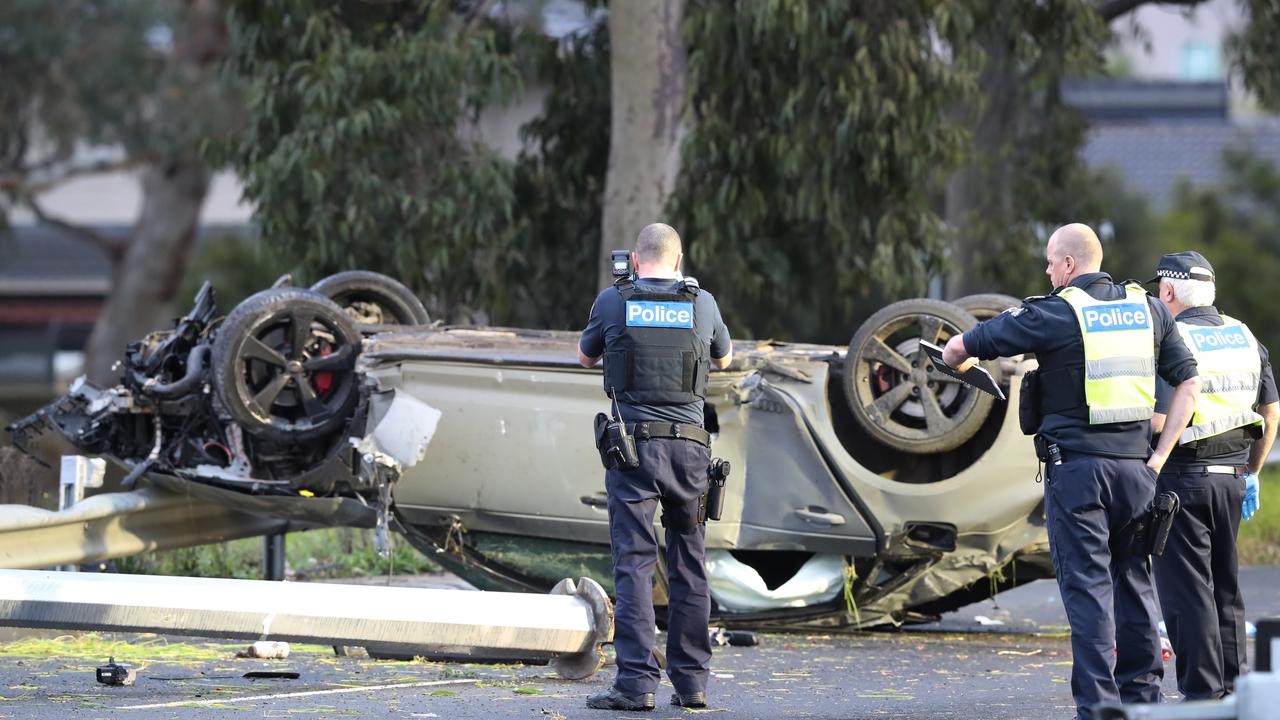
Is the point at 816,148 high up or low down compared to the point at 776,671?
up

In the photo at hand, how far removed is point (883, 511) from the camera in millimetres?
8461

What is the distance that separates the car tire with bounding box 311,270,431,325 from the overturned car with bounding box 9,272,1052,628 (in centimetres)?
50

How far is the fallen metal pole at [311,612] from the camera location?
6777mm

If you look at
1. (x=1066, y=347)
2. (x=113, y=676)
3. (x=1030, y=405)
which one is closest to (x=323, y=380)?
(x=113, y=676)

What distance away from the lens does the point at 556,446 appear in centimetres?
854

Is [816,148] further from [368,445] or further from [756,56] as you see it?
[368,445]

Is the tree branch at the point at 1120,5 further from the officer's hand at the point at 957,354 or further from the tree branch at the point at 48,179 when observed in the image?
the tree branch at the point at 48,179

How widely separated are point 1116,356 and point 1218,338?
28.8 inches

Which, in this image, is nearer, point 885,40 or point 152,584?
point 152,584

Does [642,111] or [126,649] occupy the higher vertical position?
Answer: [642,111]

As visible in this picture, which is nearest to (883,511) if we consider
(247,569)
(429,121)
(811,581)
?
(811,581)

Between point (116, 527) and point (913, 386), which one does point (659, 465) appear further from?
point (116, 527)

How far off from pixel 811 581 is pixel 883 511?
0.58 m

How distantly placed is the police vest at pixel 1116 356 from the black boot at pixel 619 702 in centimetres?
187
